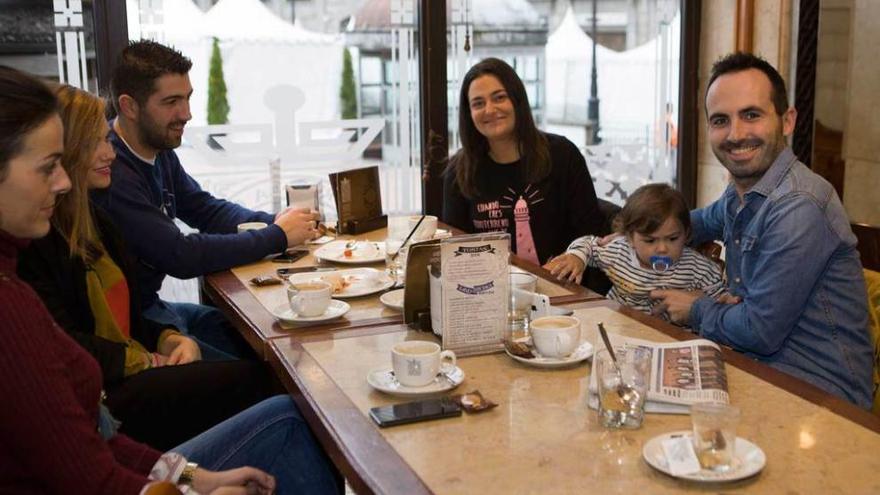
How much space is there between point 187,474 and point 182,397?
64 cm

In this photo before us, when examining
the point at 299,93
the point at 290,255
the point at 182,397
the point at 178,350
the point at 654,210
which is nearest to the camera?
the point at 182,397

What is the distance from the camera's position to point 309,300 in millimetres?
2121

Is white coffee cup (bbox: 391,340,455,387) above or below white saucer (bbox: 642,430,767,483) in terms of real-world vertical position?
above

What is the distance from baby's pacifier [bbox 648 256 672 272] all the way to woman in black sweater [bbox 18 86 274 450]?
3.63ft

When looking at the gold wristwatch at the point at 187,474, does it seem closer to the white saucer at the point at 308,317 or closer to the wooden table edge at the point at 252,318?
the wooden table edge at the point at 252,318

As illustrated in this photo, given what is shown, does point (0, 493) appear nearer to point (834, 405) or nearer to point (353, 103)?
point (834, 405)

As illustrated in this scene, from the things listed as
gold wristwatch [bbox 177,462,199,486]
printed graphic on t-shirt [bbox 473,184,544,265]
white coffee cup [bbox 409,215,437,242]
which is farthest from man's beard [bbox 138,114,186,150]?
gold wristwatch [bbox 177,462,199,486]

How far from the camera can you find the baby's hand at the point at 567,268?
269 cm

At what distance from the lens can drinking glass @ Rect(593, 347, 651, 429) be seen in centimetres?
150

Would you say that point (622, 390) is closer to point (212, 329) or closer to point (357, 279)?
point (357, 279)

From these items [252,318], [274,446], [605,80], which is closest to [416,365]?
[274,446]

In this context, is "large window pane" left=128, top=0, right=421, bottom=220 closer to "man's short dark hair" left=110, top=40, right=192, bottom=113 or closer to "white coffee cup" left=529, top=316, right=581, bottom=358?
"man's short dark hair" left=110, top=40, right=192, bottom=113

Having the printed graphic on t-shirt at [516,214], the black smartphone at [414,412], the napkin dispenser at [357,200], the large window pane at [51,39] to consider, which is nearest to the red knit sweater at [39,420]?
the black smartphone at [414,412]

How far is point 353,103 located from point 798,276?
254cm
